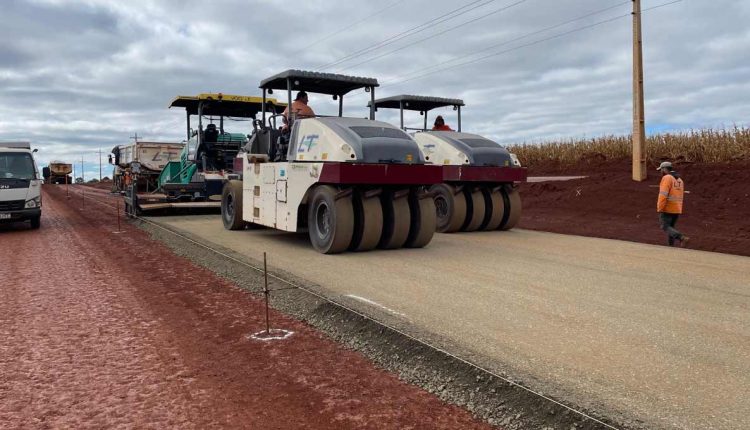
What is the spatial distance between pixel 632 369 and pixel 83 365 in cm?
363

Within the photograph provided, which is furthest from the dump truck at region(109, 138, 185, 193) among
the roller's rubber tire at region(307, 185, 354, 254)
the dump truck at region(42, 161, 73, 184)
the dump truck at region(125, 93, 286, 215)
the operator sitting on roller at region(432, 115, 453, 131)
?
the dump truck at region(42, 161, 73, 184)

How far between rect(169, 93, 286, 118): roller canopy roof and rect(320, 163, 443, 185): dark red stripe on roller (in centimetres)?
671

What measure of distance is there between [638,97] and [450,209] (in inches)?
369

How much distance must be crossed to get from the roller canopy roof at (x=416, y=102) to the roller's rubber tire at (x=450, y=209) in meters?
2.31

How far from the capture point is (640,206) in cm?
1575

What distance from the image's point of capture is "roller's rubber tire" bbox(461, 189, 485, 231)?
11.6 metres

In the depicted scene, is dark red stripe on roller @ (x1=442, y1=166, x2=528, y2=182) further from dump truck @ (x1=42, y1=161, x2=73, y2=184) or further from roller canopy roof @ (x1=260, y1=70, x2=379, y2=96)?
dump truck @ (x1=42, y1=161, x2=73, y2=184)

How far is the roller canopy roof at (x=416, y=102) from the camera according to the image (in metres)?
12.8

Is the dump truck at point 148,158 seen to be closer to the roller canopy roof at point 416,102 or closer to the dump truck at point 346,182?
the roller canopy roof at point 416,102

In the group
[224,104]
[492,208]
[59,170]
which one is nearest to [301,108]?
[492,208]

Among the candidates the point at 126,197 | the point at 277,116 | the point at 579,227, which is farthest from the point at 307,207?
the point at 126,197

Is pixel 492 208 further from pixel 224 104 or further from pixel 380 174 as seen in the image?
pixel 224 104

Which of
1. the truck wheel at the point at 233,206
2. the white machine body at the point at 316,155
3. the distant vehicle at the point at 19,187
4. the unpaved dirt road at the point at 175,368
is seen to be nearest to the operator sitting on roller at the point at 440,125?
the white machine body at the point at 316,155

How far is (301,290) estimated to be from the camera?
5.89m
